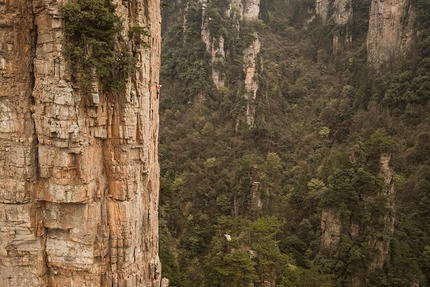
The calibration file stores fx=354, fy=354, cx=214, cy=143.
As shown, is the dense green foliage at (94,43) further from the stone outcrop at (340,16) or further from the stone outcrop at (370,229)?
the stone outcrop at (340,16)

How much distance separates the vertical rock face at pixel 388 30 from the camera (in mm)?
40688

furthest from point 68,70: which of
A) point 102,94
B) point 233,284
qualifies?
point 233,284

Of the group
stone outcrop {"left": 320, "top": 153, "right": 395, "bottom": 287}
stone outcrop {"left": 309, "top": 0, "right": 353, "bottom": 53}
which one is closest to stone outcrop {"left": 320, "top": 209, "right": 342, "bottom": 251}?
stone outcrop {"left": 320, "top": 153, "right": 395, "bottom": 287}

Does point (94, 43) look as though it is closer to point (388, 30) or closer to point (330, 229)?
point (330, 229)

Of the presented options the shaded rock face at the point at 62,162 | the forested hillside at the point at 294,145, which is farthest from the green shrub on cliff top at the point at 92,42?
the forested hillside at the point at 294,145

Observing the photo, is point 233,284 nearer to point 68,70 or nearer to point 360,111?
point 68,70

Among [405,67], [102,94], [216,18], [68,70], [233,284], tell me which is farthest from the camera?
[216,18]

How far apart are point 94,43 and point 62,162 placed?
10.0ft

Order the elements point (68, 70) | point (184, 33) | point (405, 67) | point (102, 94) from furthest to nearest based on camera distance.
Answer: point (184, 33)
point (405, 67)
point (102, 94)
point (68, 70)

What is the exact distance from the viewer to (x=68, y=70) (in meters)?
8.52

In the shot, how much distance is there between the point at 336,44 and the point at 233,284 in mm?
43344

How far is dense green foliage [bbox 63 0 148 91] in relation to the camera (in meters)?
8.38

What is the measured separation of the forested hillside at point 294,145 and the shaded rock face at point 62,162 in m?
6.18

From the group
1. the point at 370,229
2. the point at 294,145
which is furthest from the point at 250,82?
the point at 370,229
